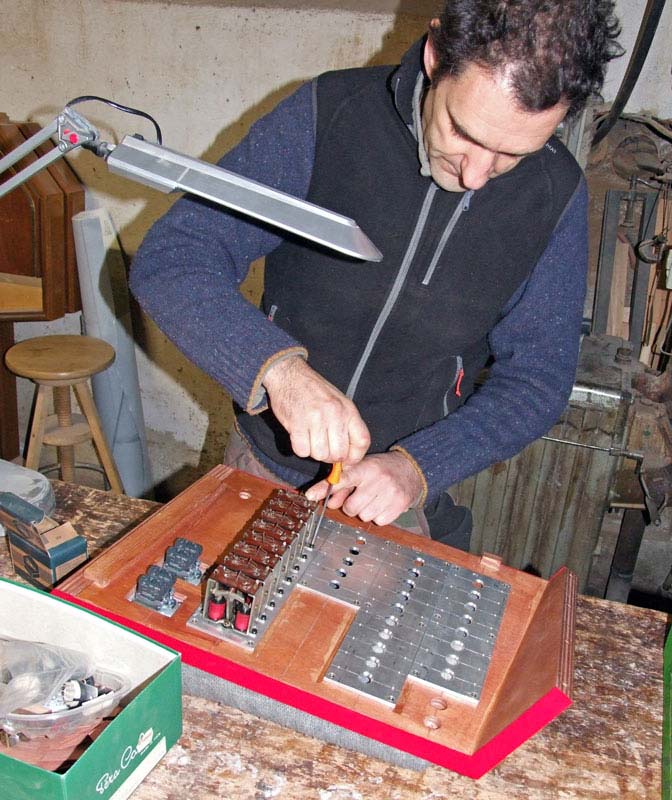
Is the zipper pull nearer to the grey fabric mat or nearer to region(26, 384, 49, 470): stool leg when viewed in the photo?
the grey fabric mat

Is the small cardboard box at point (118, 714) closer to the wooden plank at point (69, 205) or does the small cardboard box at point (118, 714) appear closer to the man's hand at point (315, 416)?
the man's hand at point (315, 416)

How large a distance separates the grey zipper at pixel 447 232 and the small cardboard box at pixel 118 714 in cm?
82

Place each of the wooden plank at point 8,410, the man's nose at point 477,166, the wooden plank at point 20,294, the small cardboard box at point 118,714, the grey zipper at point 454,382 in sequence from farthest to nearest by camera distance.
Answer: the wooden plank at point 8,410
the wooden plank at point 20,294
the grey zipper at point 454,382
the man's nose at point 477,166
the small cardboard box at point 118,714

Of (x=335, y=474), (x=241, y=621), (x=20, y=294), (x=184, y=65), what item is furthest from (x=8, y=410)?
(x=241, y=621)

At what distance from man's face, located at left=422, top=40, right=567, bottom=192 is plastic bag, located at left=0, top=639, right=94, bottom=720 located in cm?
94

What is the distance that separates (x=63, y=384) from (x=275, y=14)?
1.50 m

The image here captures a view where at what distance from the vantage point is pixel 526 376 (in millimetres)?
1517

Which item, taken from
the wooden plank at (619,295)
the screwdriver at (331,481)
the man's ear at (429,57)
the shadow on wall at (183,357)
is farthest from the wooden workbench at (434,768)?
the shadow on wall at (183,357)

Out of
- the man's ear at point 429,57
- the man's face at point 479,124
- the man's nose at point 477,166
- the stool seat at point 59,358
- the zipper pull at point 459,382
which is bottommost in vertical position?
the stool seat at point 59,358

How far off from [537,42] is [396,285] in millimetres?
512

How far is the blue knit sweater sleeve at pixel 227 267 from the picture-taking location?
3.99 ft

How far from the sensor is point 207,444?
3328mm

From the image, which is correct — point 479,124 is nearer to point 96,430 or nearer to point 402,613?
point 402,613

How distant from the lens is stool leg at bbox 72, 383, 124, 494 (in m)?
2.68
